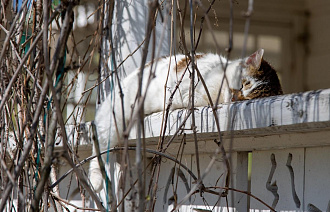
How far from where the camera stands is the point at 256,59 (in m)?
2.28

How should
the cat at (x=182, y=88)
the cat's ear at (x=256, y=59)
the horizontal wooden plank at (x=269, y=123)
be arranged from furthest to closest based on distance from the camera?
1. the cat's ear at (x=256, y=59)
2. the cat at (x=182, y=88)
3. the horizontal wooden plank at (x=269, y=123)

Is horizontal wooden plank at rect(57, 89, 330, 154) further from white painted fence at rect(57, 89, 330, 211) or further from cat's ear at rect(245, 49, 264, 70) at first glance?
cat's ear at rect(245, 49, 264, 70)

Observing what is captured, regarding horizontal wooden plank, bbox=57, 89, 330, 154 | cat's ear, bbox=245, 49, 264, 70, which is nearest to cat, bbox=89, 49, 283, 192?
cat's ear, bbox=245, 49, 264, 70

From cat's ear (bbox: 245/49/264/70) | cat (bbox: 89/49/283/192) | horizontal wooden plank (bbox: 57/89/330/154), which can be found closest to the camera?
horizontal wooden plank (bbox: 57/89/330/154)

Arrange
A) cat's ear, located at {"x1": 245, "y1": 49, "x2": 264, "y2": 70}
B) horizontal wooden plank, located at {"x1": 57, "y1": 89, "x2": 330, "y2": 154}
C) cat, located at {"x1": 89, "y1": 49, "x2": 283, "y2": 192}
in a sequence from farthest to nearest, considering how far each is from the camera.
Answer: cat's ear, located at {"x1": 245, "y1": 49, "x2": 264, "y2": 70}, cat, located at {"x1": 89, "y1": 49, "x2": 283, "y2": 192}, horizontal wooden plank, located at {"x1": 57, "y1": 89, "x2": 330, "y2": 154}

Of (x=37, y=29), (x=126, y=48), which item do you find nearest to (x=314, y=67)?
(x=126, y=48)

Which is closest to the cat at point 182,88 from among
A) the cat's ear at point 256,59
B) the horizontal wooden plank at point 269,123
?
the cat's ear at point 256,59

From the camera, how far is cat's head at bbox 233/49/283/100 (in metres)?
2.29

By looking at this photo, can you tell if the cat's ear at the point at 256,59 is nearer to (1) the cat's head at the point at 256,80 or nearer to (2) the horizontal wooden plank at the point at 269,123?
(1) the cat's head at the point at 256,80

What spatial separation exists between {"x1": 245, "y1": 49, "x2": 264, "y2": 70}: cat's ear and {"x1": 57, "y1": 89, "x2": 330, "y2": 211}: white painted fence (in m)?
0.66

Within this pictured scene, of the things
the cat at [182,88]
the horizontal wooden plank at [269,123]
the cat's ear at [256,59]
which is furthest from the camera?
the cat's ear at [256,59]

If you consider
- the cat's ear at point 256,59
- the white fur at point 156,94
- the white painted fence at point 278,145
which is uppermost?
the cat's ear at point 256,59

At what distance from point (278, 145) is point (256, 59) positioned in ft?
2.82

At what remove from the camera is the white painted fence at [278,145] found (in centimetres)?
122
